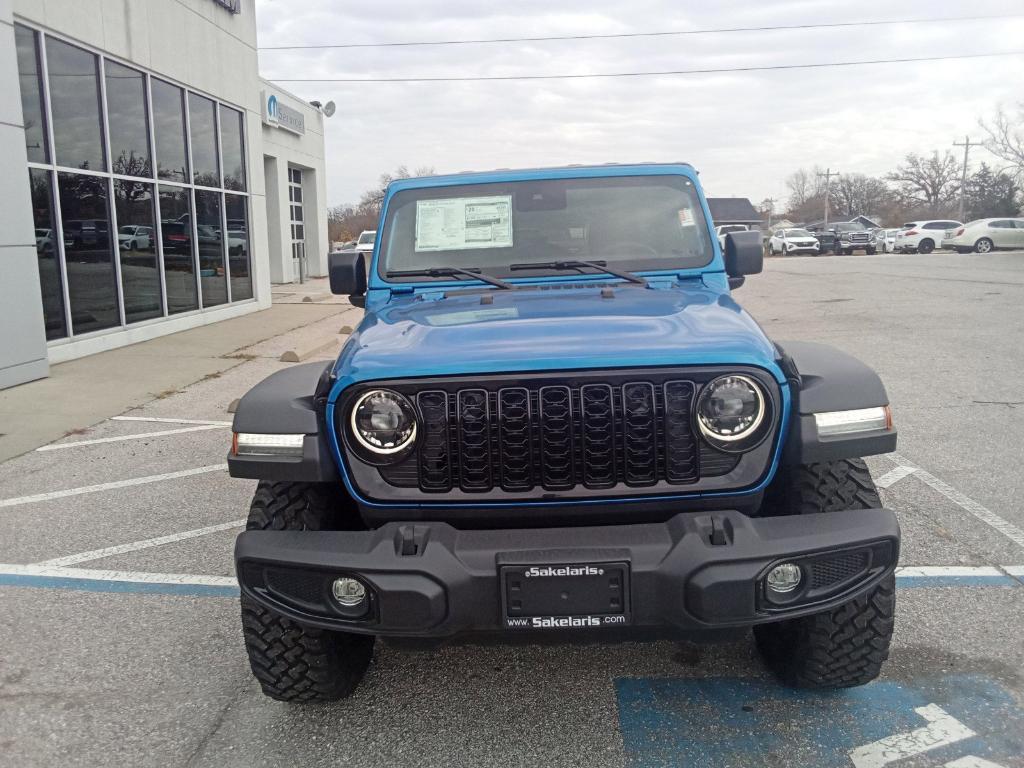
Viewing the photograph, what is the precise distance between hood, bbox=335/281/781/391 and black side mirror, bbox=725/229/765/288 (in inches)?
24.4

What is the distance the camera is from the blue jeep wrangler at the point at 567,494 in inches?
91.5

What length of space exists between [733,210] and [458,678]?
6195 centimetres

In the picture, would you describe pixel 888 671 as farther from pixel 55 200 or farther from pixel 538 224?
pixel 55 200

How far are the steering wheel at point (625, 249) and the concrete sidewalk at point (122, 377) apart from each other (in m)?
4.87

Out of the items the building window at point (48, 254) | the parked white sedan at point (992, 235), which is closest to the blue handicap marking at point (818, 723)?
the building window at point (48, 254)

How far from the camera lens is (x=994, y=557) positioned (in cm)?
411

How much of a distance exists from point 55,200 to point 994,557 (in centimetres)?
1000

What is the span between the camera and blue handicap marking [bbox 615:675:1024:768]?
8.59 feet

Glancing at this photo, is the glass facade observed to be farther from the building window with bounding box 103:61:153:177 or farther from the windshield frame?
the windshield frame

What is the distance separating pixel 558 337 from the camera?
8.77 ft

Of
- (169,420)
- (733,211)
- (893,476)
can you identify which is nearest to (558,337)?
(893,476)

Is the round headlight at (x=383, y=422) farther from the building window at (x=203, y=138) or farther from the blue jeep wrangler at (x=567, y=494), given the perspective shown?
the building window at (x=203, y=138)

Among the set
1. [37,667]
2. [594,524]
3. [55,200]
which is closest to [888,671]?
[594,524]

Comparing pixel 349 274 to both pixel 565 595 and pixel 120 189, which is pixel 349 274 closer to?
pixel 565 595
